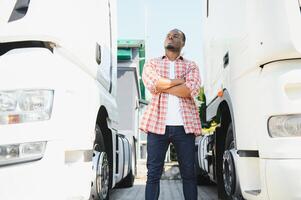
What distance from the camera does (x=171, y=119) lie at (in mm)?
3777

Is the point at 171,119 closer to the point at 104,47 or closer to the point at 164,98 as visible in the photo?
the point at 164,98

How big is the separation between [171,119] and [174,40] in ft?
2.40

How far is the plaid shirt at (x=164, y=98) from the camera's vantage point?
3.74 m

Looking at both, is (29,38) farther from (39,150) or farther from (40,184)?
(40,184)

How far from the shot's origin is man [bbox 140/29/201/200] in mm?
3738

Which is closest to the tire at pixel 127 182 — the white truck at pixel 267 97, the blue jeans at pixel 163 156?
the blue jeans at pixel 163 156

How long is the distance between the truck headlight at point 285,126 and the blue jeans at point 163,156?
134 cm

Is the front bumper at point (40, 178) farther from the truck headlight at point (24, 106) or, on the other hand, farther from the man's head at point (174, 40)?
the man's head at point (174, 40)

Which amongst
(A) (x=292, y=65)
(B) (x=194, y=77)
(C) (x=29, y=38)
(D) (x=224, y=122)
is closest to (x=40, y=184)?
(C) (x=29, y=38)

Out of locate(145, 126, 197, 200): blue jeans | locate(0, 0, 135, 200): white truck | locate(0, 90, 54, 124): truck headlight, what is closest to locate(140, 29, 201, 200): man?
locate(145, 126, 197, 200): blue jeans

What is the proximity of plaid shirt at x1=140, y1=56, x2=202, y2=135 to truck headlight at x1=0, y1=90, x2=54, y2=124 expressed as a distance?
1626 millimetres

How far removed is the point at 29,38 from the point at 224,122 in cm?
226

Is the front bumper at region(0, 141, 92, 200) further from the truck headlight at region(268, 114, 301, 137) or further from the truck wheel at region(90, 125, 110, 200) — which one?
the truck headlight at region(268, 114, 301, 137)

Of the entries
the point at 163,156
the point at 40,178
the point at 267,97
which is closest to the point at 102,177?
the point at 163,156
